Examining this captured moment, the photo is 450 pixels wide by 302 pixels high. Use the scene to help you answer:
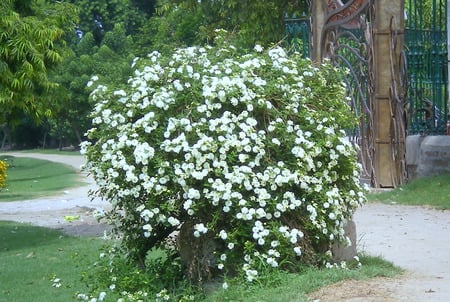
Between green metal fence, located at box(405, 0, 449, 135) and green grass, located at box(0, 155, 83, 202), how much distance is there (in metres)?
10.9

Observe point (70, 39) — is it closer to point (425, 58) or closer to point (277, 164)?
point (425, 58)

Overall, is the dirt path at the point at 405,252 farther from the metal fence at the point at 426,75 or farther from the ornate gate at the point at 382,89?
the metal fence at the point at 426,75

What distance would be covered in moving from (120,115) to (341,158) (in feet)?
5.97

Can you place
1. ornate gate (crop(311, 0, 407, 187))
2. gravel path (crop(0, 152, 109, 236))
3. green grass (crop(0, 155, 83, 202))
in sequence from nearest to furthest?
gravel path (crop(0, 152, 109, 236)) → ornate gate (crop(311, 0, 407, 187)) → green grass (crop(0, 155, 83, 202))

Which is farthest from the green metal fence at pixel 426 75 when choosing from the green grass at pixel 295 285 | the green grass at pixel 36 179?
the green grass at pixel 36 179

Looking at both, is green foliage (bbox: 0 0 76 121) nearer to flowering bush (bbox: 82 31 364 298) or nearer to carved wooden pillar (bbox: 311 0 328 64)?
carved wooden pillar (bbox: 311 0 328 64)

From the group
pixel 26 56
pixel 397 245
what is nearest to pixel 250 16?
pixel 26 56

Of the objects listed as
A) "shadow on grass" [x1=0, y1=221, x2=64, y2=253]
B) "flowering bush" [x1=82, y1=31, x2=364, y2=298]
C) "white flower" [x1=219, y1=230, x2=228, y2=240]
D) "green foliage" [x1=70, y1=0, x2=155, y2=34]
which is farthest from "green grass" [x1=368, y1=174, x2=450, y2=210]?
"green foliage" [x1=70, y1=0, x2=155, y2=34]

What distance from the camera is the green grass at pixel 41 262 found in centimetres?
922

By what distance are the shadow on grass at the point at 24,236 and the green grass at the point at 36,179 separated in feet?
26.9

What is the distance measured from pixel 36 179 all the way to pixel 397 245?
24664mm

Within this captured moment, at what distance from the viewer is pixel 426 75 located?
16031mm

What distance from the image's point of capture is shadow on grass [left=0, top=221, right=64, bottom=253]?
42.9ft

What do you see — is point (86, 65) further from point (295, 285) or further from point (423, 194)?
point (295, 285)
